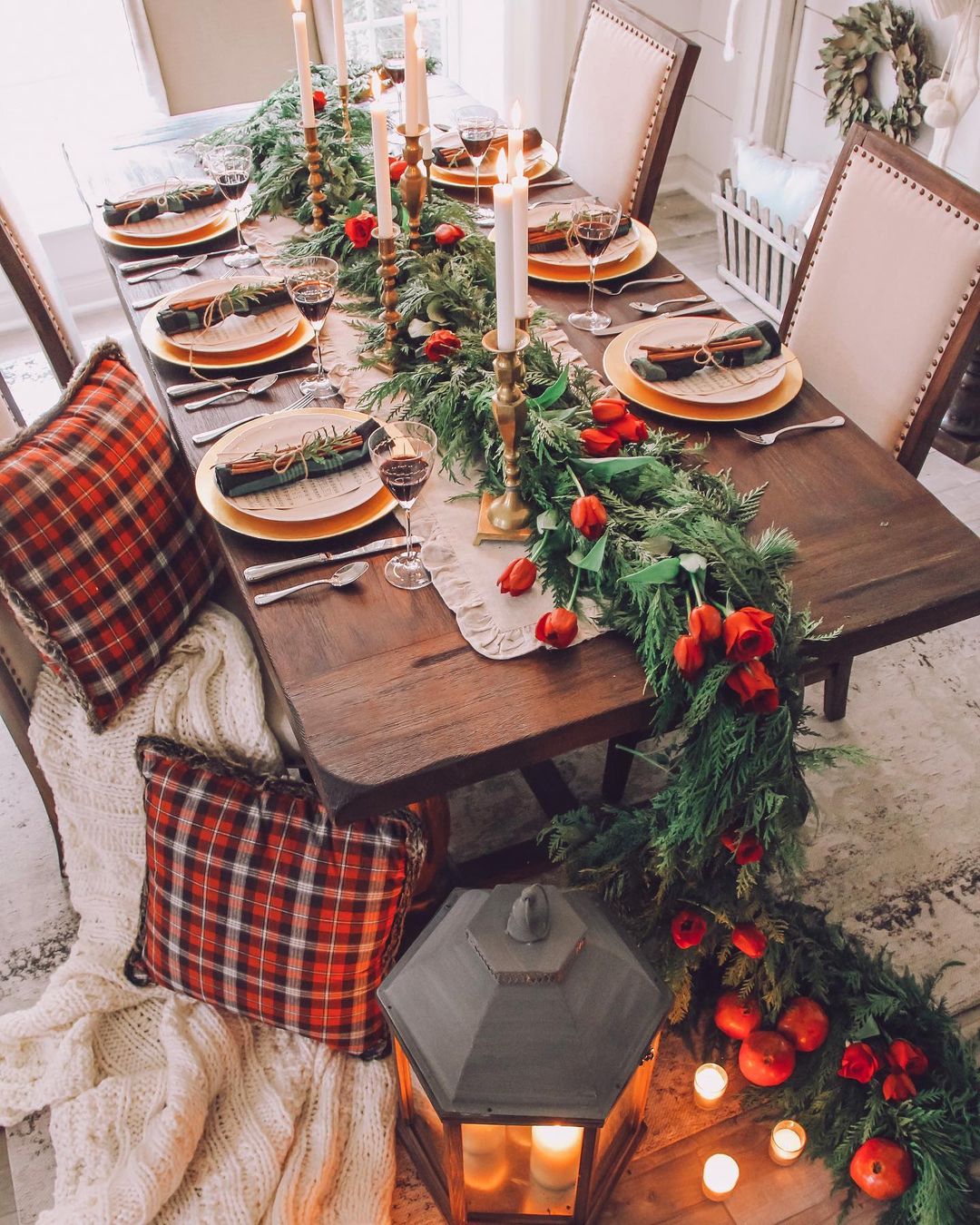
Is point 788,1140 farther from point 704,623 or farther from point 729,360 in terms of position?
point 729,360

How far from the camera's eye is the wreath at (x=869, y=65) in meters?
2.79

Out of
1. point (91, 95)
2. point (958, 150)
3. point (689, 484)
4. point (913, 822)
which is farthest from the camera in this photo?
point (91, 95)

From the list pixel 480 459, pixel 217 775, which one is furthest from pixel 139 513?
pixel 480 459

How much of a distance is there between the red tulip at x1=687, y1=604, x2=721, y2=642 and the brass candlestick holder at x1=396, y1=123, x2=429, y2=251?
100cm

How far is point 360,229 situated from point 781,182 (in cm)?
163

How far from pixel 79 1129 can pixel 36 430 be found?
0.98 m

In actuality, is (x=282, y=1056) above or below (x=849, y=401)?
below

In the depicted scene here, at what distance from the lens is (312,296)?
1582 millimetres

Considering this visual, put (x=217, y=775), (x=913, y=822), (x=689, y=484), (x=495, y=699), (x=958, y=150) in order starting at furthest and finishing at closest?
(x=958, y=150), (x=913, y=822), (x=217, y=775), (x=689, y=484), (x=495, y=699)

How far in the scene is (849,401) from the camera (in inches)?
71.7

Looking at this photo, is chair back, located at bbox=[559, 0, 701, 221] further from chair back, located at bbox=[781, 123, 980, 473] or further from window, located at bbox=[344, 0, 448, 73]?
window, located at bbox=[344, 0, 448, 73]

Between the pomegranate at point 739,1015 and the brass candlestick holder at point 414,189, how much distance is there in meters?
1.32

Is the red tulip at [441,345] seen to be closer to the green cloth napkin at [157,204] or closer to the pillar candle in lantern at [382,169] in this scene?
the pillar candle in lantern at [382,169]

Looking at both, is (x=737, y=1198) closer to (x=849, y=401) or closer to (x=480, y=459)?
(x=480, y=459)
